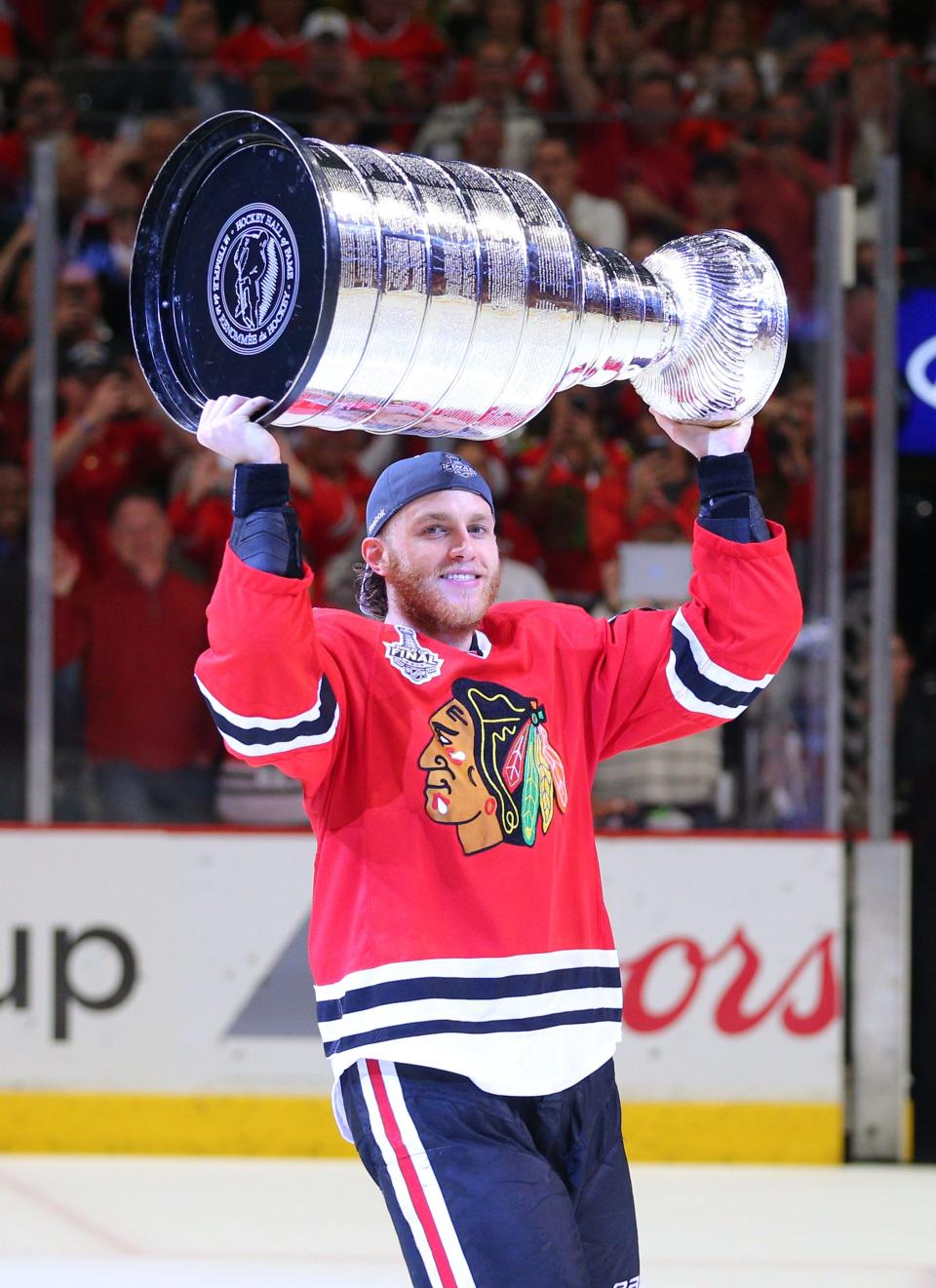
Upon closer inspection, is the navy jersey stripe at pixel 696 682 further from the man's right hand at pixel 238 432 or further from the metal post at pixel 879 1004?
the metal post at pixel 879 1004

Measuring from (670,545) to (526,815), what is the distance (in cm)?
275

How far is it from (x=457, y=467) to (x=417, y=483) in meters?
0.07

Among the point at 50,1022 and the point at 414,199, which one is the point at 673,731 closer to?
the point at 414,199

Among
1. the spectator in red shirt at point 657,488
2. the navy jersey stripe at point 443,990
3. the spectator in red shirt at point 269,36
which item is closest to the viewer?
the navy jersey stripe at point 443,990

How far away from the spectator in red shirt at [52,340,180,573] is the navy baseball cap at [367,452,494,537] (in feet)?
8.86

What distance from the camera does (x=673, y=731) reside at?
2756 mm

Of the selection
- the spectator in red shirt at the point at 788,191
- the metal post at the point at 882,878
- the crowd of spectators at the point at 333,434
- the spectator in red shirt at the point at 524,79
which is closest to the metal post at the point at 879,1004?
the metal post at the point at 882,878

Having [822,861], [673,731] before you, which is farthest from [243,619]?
[822,861]

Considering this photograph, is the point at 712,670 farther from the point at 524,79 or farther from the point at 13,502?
the point at 524,79

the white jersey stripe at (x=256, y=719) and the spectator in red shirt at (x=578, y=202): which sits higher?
the spectator in red shirt at (x=578, y=202)

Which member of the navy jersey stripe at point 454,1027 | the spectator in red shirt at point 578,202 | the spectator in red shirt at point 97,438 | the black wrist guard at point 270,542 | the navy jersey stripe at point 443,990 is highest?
the spectator in red shirt at point 578,202

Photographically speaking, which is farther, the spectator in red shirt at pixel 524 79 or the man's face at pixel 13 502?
the spectator in red shirt at pixel 524 79

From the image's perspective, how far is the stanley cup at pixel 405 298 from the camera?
7.21 ft

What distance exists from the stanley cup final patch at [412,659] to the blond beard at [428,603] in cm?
4
